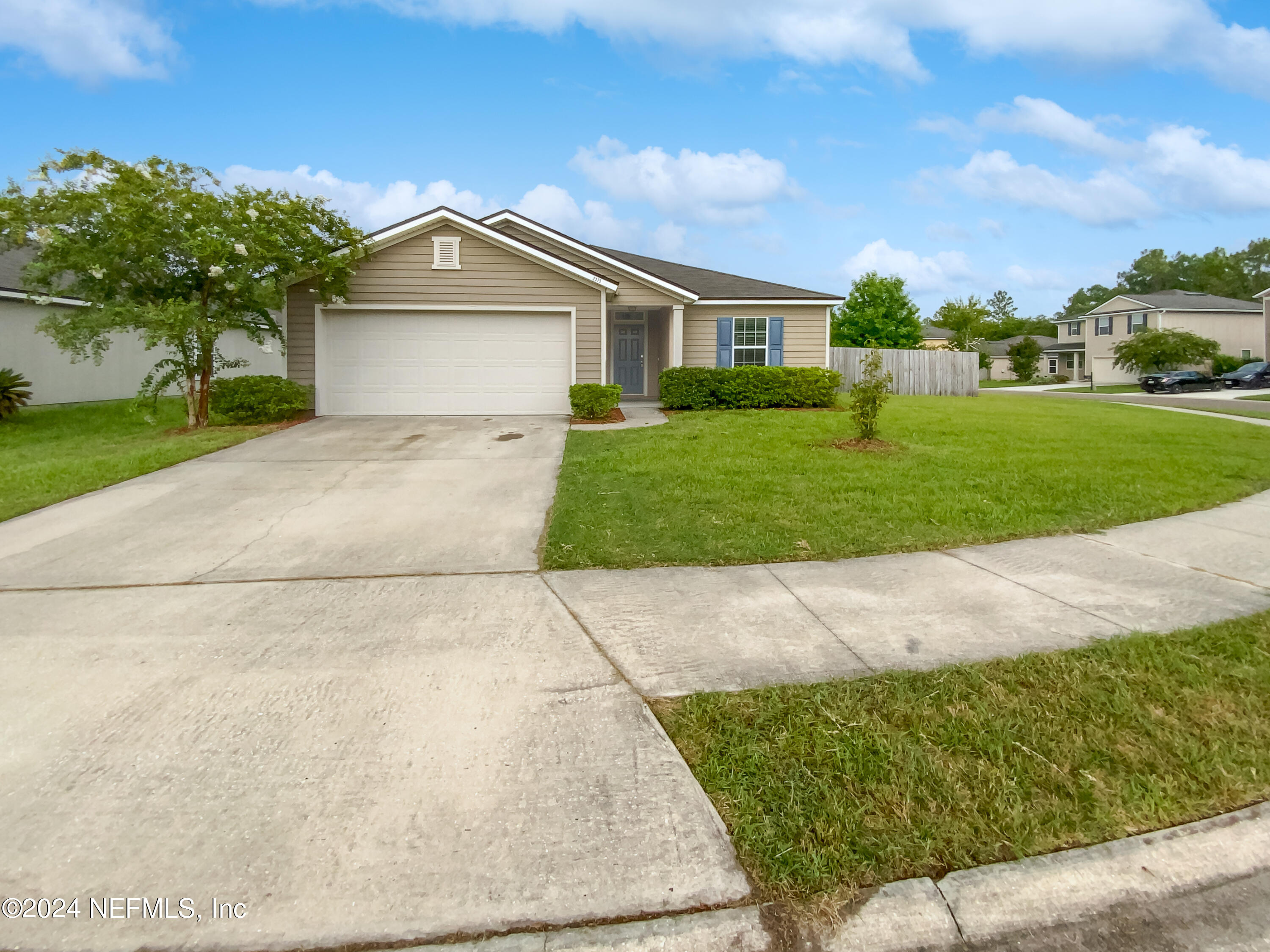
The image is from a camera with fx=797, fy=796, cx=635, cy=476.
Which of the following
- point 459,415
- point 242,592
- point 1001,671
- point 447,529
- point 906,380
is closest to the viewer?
point 1001,671

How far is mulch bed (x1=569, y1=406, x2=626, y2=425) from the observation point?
49.9ft

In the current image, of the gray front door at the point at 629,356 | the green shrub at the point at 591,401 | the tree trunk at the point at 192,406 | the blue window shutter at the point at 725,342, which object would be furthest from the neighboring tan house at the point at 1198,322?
the tree trunk at the point at 192,406

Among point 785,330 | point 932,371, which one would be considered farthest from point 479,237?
point 932,371

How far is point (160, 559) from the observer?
21.2 ft

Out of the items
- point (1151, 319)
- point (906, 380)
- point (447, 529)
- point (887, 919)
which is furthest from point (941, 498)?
point (1151, 319)

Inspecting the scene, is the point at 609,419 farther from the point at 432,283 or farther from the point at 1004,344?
the point at 1004,344

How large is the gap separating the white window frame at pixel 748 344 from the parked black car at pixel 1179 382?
85.2 ft

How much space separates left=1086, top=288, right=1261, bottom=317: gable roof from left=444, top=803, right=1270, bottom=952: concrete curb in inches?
2152

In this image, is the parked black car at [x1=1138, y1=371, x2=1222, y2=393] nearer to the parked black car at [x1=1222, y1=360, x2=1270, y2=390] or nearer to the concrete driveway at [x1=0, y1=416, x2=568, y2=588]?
the parked black car at [x1=1222, y1=360, x2=1270, y2=390]

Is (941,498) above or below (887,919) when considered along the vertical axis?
above

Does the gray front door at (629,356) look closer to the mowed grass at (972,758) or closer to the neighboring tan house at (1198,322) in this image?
the mowed grass at (972,758)

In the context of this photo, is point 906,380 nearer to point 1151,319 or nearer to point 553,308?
point 553,308

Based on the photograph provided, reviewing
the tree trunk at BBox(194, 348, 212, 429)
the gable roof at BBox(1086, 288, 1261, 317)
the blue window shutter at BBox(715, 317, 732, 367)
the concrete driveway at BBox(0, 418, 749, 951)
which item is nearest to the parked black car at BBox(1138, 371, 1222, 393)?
the gable roof at BBox(1086, 288, 1261, 317)

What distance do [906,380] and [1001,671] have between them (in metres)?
24.6
